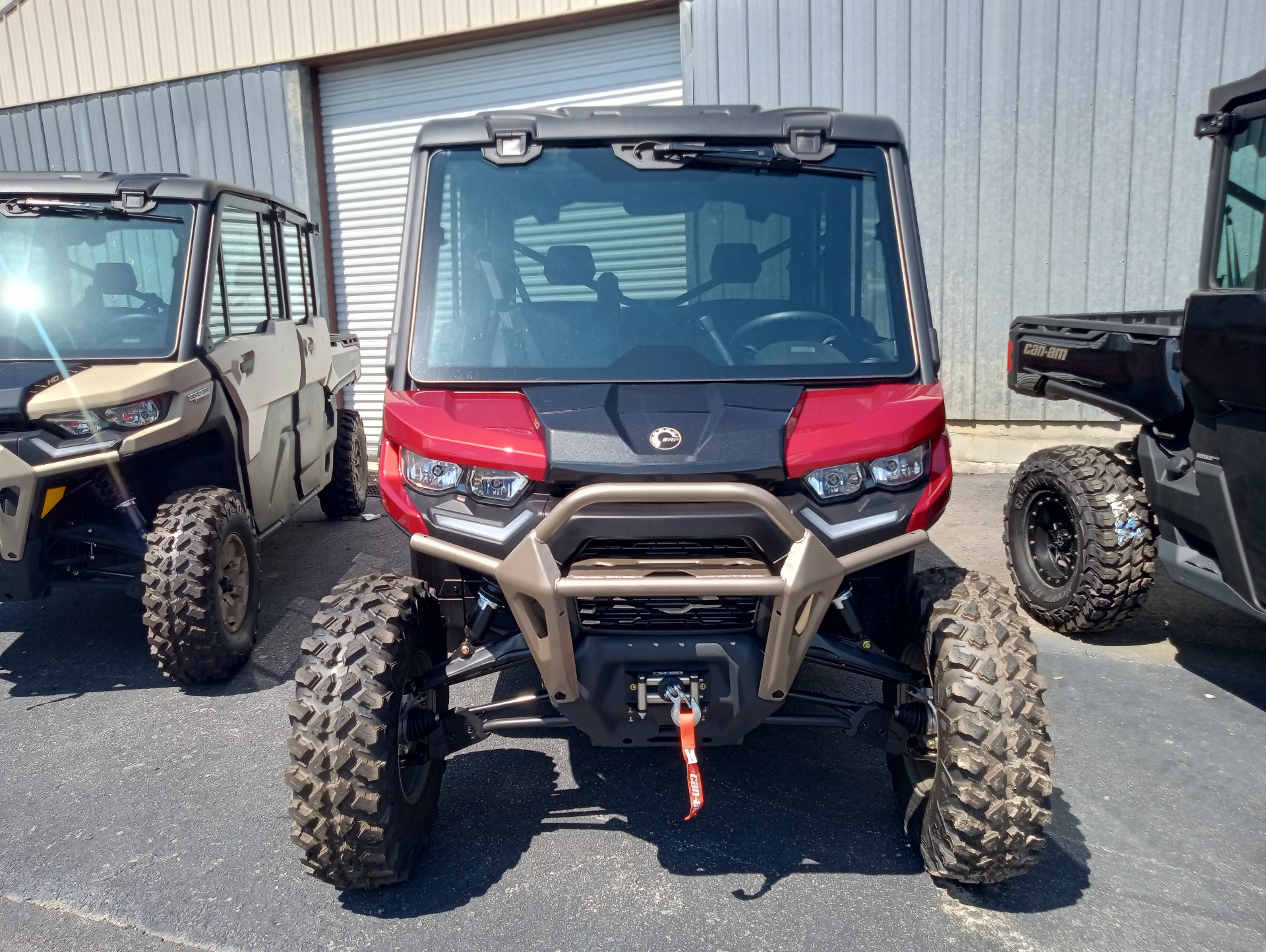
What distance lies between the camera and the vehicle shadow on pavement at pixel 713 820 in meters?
2.85

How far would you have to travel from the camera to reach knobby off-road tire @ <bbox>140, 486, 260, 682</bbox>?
4074 mm

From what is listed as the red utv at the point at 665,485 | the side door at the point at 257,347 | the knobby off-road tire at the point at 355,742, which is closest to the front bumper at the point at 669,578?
the red utv at the point at 665,485

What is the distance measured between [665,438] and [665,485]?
0.17 metres

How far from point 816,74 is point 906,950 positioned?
23.3 ft

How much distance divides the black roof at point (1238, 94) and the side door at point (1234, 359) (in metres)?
0.04

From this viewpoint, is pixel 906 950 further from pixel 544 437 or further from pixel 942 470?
pixel 544 437

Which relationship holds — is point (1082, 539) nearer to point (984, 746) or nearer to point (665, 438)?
point (984, 746)

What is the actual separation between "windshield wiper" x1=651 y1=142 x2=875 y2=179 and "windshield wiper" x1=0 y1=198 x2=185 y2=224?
9.83ft

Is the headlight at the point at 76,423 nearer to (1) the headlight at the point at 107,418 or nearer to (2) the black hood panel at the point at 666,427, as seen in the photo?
(1) the headlight at the point at 107,418

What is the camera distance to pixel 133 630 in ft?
16.8

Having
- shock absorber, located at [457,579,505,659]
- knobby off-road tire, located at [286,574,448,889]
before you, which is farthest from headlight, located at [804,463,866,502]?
knobby off-road tire, located at [286,574,448,889]

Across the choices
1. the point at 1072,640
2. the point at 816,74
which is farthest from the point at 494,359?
the point at 816,74

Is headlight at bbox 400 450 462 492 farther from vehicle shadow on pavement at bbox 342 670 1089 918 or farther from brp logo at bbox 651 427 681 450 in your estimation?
A: vehicle shadow on pavement at bbox 342 670 1089 918

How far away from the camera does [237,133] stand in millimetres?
9938
